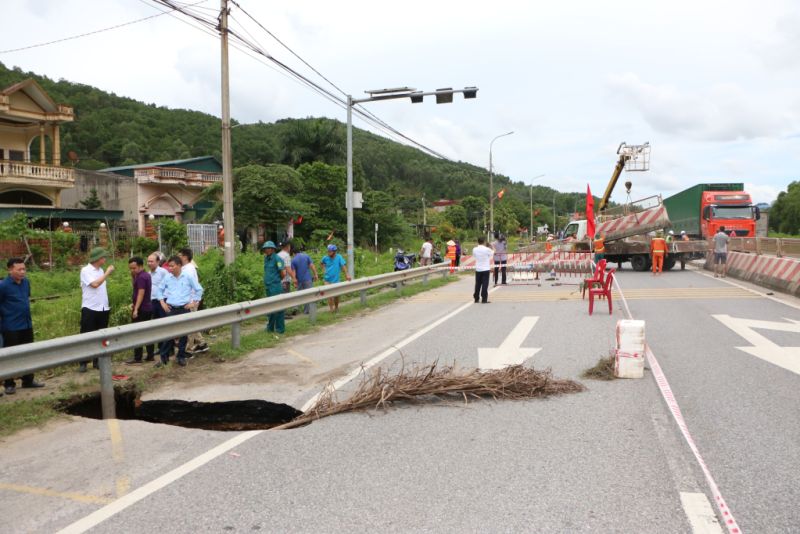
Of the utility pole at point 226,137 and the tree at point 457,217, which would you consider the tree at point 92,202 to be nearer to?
the utility pole at point 226,137

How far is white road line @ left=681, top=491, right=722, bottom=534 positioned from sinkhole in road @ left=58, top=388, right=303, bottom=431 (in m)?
3.59

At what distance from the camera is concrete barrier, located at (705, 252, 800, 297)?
17255mm

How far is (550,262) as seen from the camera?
86.7ft

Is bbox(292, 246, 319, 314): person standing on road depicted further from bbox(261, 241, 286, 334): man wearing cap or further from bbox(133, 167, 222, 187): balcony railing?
bbox(133, 167, 222, 187): balcony railing

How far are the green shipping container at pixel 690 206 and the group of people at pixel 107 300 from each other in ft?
102

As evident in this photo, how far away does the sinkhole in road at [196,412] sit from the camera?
20.4ft

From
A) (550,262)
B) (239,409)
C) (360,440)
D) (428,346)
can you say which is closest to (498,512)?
(360,440)

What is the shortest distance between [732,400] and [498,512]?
12.0 feet

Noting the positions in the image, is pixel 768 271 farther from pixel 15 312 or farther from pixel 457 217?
pixel 457 217

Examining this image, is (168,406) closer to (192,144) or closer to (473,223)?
(192,144)

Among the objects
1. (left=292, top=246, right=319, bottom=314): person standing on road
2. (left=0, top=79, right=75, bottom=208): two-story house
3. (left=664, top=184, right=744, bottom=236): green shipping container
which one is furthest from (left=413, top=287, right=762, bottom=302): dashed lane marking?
(left=0, top=79, right=75, bottom=208): two-story house

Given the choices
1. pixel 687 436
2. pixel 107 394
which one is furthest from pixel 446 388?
pixel 107 394

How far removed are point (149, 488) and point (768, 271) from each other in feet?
64.7

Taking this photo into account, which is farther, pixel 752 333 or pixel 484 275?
pixel 484 275
